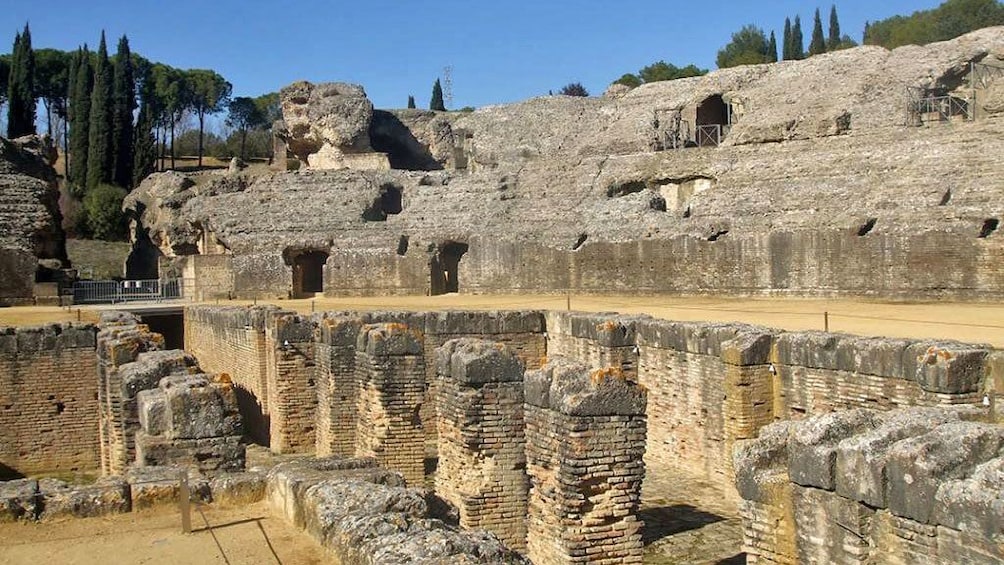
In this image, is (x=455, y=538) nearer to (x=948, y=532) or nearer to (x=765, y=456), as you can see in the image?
(x=765, y=456)

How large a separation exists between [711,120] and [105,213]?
3039 cm

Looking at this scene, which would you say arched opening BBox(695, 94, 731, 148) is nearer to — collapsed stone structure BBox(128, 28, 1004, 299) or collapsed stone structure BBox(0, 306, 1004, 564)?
collapsed stone structure BBox(128, 28, 1004, 299)

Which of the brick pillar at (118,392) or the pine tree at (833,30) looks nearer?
the brick pillar at (118,392)

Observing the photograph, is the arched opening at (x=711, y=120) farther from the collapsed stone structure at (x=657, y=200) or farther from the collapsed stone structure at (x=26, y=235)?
the collapsed stone structure at (x=26, y=235)

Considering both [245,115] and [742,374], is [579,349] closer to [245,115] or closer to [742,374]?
[742,374]

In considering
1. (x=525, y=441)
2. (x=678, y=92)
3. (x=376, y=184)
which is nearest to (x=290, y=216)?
(x=376, y=184)

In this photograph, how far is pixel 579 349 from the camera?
13.8 meters

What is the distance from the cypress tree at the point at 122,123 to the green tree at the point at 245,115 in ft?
81.2

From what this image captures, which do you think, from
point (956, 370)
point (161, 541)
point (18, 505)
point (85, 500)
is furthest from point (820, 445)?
point (18, 505)

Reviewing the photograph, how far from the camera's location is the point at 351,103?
41.8 m

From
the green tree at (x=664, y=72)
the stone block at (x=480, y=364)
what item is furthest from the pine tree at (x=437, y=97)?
the stone block at (x=480, y=364)

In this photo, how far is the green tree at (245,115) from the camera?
80812mm

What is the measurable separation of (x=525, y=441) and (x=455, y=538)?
A: 11.6 ft

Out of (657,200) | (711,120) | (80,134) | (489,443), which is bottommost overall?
(489,443)
